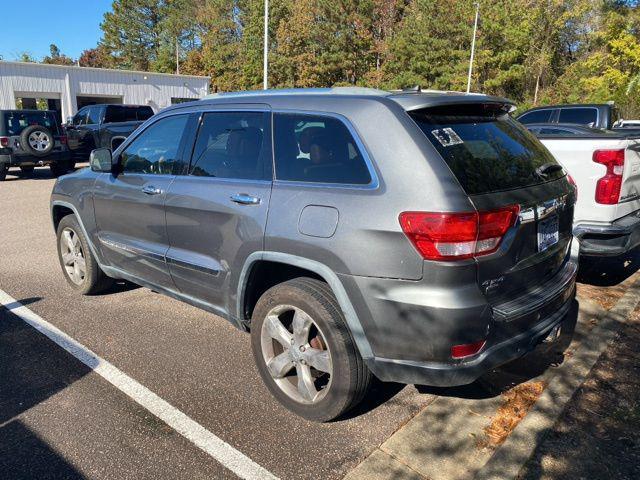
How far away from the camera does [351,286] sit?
2.58m

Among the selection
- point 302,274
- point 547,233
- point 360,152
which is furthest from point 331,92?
point 547,233

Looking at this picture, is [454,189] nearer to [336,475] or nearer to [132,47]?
[336,475]

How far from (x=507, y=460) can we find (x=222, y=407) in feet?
5.34

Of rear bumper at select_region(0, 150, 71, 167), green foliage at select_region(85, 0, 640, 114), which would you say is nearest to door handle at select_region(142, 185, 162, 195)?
rear bumper at select_region(0, 150, 71, 167)

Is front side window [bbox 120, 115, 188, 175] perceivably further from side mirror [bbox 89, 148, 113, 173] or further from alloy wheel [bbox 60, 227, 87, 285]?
alloy wheel [bbox 60, 227, 87, 285]

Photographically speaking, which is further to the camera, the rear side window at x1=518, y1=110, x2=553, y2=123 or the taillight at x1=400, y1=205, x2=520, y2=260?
the rear side window at x1=518, y1=110, x2=553, y2=123

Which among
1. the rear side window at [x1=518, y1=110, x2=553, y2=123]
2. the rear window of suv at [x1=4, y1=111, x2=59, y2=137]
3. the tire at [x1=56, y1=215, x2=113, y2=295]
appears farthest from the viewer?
the rear window of suv at [x1=4, y1=111, x2=59, y2=137]

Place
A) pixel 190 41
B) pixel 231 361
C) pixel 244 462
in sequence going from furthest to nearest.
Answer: pixel 190 41 < pixel 231 361 < pixel 244 462

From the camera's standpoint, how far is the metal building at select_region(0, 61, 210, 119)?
25.8 m

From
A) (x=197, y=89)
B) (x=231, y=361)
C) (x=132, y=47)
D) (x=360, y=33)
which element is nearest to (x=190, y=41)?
(x=132, y=47)

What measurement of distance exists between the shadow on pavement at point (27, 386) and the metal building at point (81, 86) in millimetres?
25867

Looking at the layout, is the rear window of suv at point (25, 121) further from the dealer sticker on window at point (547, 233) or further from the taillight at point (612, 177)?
the dealer sticker on window at point (547, 233)

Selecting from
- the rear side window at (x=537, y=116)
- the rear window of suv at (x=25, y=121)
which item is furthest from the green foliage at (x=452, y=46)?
the rear window of suv at (x=25, y=121)

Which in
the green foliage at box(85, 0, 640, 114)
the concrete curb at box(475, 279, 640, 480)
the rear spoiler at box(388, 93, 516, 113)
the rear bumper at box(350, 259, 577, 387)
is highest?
the green foliage at box(85, 0, 640, 114)
